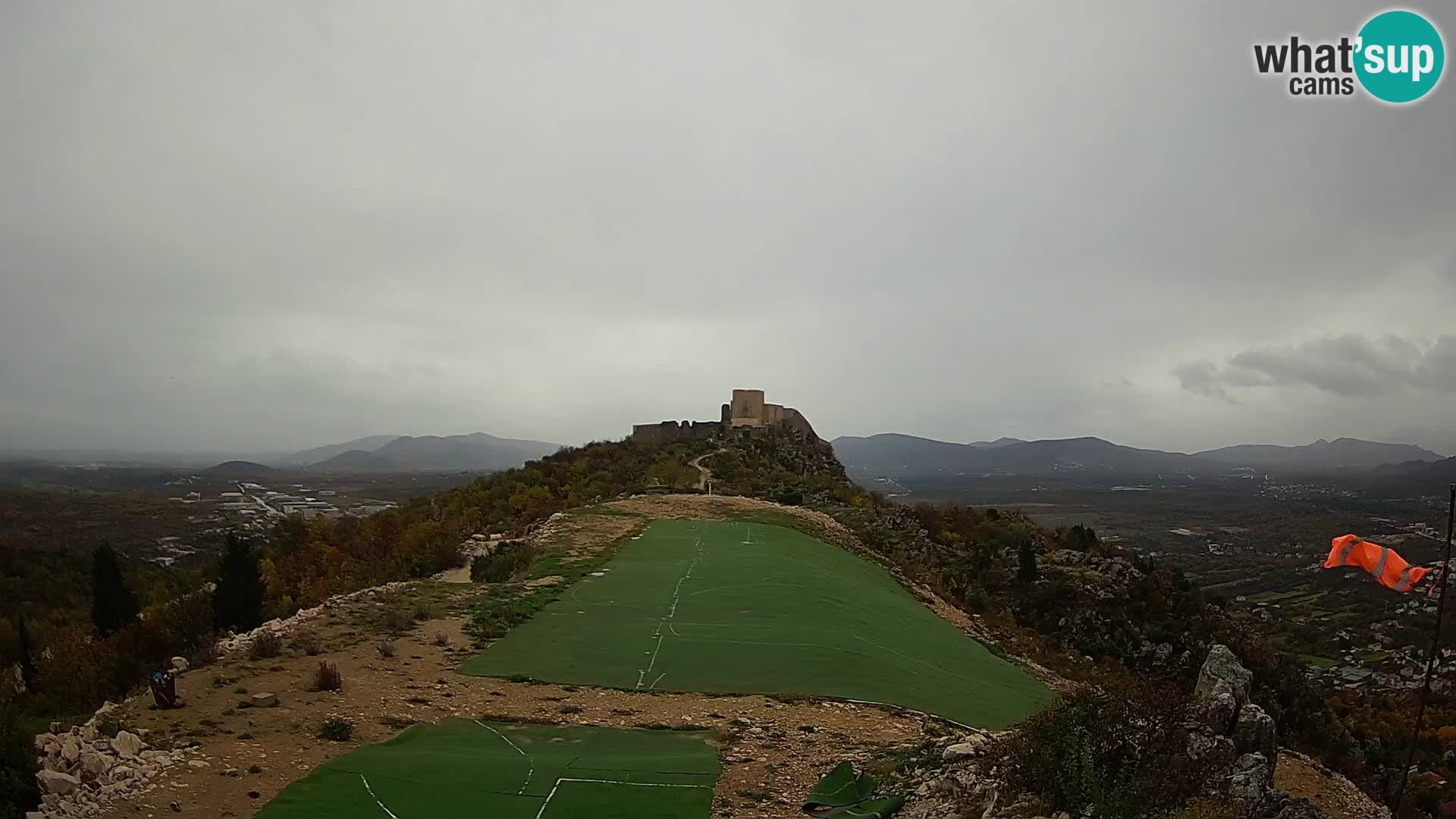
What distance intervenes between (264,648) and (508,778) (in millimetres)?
5381

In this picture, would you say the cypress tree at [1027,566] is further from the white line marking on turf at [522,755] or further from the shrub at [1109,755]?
the white line marking on turf at [522,755]

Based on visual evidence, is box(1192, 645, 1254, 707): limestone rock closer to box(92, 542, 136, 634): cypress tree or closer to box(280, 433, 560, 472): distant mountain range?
box(92, 542, 136, 634): cypress tree

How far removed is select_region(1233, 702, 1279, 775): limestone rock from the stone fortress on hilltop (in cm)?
4351

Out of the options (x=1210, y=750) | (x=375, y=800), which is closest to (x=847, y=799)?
(x=1210, y=750)

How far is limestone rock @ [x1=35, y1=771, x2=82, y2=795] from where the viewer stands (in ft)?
19.3

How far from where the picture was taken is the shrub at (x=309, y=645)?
10.6m

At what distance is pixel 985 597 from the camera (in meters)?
27.7

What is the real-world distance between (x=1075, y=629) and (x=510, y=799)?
26.3 m

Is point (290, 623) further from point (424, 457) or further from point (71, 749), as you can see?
point (424, 457)

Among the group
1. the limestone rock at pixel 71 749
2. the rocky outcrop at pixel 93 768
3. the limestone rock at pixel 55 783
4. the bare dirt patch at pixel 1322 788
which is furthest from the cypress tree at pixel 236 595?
the bare dirt patch at pixel 1322 788

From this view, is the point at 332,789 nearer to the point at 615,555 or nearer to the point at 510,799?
the point at 510,799

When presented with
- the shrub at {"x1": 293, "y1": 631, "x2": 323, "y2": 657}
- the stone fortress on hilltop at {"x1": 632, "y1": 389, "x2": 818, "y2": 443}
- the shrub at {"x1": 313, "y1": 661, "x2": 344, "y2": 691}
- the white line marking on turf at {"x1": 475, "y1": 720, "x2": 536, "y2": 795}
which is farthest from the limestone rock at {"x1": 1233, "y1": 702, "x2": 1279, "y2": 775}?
the stone fortress on hilltop at {"x1": 632, "y1": 389, "x2": 818, "y2": 443}

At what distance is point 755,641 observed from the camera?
12.4 m

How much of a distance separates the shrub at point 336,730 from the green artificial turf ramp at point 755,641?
8.51 feet
